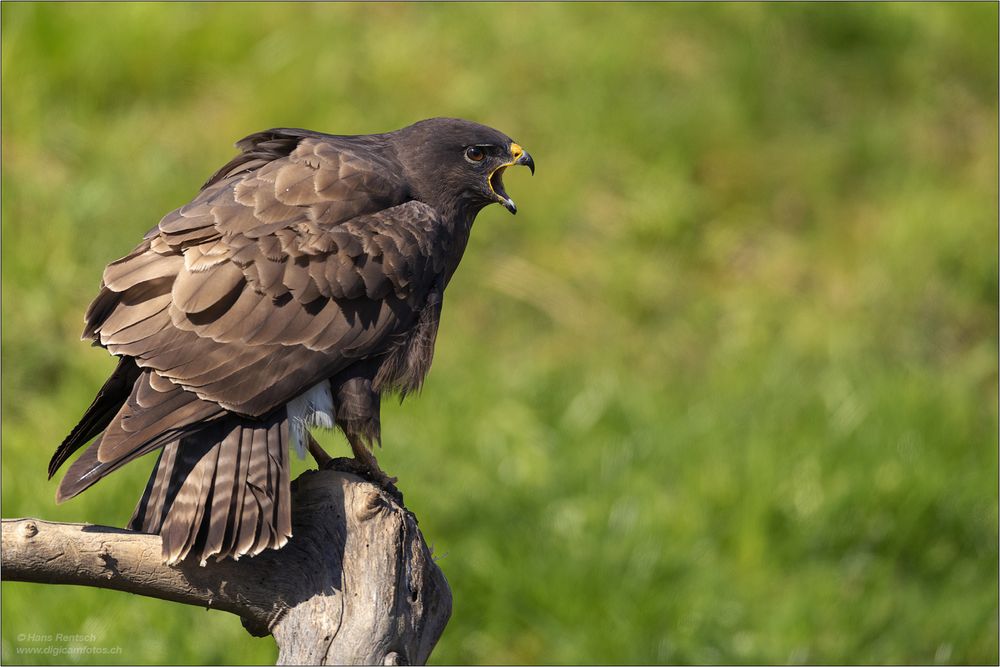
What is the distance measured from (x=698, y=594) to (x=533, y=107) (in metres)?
3.50

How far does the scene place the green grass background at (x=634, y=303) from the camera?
624 centimetres

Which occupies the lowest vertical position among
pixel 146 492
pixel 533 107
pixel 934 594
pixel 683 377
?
pixel 934 594

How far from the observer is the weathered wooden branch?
3105 mm

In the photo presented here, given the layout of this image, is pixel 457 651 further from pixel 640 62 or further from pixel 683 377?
pixel 640 62

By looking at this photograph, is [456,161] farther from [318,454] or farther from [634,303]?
[634,303]

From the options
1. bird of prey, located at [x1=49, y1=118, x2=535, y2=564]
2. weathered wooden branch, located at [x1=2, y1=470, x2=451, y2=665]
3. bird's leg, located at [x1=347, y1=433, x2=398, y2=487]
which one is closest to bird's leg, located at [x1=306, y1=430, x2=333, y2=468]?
bird of prey, located at [x1=49, y1=118, x2=535, y2=564]

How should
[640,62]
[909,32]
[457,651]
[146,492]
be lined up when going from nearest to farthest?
1. [146,492]
2. [457,651]
3. [640,62]
4. [909,32]

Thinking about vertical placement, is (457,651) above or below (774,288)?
below

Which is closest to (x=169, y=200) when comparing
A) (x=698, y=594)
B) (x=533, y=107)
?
(x=533, y=107)

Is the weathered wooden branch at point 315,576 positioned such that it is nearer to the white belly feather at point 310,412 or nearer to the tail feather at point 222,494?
the tail feather at point 222,494

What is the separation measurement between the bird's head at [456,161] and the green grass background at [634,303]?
7.61 ft

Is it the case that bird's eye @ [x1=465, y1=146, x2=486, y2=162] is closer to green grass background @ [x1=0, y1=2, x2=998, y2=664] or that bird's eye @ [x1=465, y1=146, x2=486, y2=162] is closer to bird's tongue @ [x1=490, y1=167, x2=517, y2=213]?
bird's tongue @ [x1=490, y1=167, x2=517, y2=213]

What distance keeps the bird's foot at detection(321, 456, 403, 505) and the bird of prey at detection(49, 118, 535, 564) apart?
0.02 metres

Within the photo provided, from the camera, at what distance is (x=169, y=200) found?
7586 millimetres
